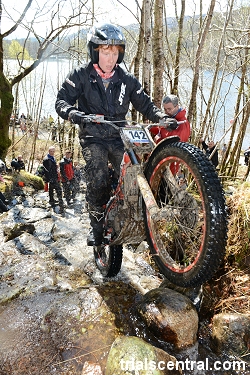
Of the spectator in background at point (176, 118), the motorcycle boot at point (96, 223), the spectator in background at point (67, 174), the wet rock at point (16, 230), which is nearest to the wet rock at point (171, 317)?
the motorcycle boot at point (96, 223)

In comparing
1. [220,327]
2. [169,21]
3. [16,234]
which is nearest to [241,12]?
[169,21]

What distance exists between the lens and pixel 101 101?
331cm

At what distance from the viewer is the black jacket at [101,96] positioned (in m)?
3.21

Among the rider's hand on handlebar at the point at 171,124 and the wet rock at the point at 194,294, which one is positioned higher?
the rider's hand on handlebar at the point at 171,124

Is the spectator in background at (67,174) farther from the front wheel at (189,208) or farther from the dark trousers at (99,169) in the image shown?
the front wheel at (189,208)

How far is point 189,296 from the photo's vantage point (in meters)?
3.11

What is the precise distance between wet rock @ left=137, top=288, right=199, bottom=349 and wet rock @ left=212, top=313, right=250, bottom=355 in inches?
8.3

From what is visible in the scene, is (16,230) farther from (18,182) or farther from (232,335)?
(18,182)

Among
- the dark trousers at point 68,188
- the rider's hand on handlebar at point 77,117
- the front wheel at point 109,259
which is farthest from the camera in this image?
the dark trousers at point 68,188

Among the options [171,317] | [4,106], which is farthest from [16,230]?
[4,106]

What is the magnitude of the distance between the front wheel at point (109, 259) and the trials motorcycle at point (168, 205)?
269mm

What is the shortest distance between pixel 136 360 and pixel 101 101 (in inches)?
104

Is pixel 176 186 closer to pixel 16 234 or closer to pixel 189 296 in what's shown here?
pixel 189 296

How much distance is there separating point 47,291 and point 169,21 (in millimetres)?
12346
